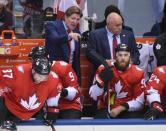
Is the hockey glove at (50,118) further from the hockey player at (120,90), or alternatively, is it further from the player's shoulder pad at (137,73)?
the player's shoulder pad at (137,73)

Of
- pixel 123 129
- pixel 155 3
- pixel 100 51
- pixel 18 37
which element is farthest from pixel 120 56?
pixel 155 3

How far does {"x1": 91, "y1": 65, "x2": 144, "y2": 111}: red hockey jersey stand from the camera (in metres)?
5.98

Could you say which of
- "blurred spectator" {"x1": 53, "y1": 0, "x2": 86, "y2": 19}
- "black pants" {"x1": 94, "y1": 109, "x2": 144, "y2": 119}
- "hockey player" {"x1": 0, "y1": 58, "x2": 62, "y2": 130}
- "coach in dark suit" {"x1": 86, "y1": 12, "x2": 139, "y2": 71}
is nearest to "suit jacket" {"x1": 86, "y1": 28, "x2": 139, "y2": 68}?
"coach in dark suit" {"x1": 86, "y1": 12, "x2": 139, "y2": 71}

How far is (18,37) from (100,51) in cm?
113

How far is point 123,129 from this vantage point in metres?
5.04

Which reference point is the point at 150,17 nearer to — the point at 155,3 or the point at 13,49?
the point at 155,3

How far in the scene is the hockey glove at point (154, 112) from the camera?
5.21 m

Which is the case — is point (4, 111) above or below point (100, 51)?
below

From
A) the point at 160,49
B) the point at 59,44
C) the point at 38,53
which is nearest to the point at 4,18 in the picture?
the point at 59,44

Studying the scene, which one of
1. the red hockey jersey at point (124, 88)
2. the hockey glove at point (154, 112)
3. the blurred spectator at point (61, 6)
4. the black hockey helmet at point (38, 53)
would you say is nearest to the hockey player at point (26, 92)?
the black hockey helmet at point (38, 53)

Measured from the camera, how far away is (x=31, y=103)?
5.45 meters

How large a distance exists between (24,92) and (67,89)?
0.59m

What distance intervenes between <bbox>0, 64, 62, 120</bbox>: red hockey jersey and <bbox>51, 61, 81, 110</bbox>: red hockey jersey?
467mm

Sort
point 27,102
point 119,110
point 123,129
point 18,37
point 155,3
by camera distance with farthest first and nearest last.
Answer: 1. point 155,3
2. point 18,37
3. point 119,110
4. point 27,102
5. point 123,129
